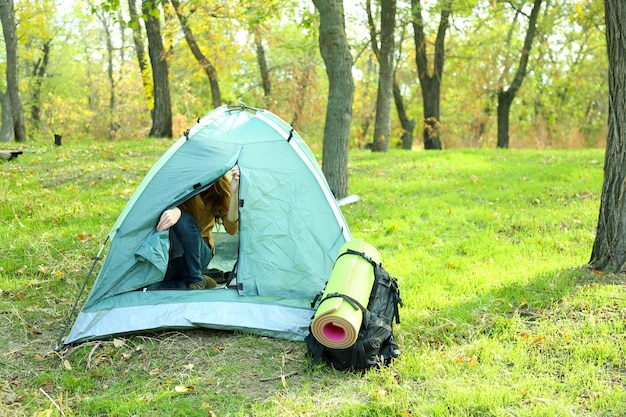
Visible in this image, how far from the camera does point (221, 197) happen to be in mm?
4863

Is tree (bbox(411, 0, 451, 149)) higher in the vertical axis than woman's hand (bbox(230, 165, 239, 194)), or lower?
higher

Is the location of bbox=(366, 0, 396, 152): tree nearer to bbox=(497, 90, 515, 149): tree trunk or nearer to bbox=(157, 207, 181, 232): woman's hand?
bbox=(497, 90, 515, 149): tree trunk

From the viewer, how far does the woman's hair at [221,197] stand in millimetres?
4832

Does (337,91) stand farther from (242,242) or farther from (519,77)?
(519,77)

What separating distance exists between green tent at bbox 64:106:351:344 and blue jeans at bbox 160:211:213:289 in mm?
179

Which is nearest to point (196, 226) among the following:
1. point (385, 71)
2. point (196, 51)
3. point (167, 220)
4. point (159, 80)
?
point (167, 220)

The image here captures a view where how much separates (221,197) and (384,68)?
28.8 feet

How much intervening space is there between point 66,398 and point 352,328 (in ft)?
5.44

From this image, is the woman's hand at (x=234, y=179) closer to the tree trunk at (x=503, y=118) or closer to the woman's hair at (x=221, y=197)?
the woman's hair at (x=221, y=197)

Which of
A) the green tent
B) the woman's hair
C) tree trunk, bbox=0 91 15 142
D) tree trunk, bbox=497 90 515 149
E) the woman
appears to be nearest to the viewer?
the green tent

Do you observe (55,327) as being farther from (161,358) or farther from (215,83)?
(215,83)

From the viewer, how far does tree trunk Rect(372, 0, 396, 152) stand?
39.6 ft

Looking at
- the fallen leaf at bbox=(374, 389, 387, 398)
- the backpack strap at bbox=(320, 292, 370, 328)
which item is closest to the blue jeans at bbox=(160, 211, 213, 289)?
the backpack strap at bbox=(320, 292, 370, 328)

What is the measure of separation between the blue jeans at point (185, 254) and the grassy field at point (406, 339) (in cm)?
59
